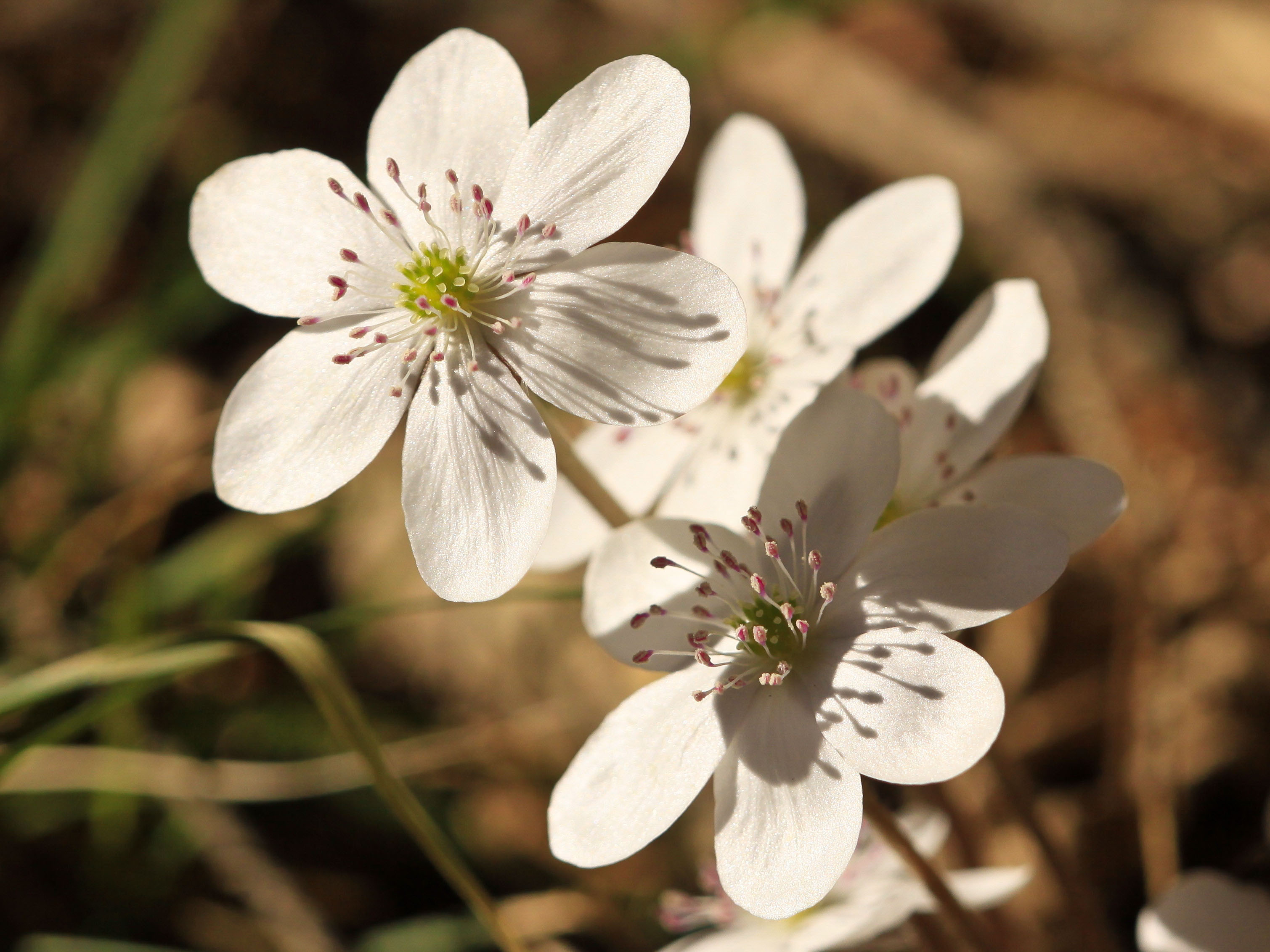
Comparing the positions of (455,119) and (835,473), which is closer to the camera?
(835,473)

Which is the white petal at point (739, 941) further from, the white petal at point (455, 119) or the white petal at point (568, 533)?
the white petal at point (455, 119)

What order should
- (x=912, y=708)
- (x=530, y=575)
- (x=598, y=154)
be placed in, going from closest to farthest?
(x=912, y=708)
(x=598, y=154)
(x=530, y=575)

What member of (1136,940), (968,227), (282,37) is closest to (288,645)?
(1136,940)

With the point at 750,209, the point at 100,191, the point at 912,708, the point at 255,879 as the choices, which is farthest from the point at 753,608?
the point at 100,191

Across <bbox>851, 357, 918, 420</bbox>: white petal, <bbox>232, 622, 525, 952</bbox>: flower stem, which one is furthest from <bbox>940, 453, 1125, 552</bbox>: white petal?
<bbox>232, 622, 525, 952</bbox>: flower stem

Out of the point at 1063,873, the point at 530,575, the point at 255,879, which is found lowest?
the point at 255,879

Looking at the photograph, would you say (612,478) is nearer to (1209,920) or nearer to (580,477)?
(580,477)

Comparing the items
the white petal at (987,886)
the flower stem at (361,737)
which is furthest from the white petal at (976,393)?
the flower stem at (361,737)
